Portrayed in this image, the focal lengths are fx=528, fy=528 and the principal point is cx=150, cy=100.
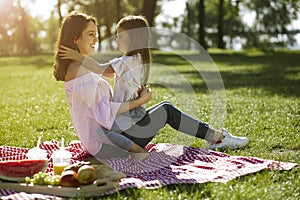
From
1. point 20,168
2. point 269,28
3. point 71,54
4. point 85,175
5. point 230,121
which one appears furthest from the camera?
point 269,28

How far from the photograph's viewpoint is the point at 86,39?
16.8ft

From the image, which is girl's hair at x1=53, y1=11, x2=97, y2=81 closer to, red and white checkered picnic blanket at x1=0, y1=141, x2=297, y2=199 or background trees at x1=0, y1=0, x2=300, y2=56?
red and white checkered picnic blanket at x1=0, y1=141, x2=297, y2=199

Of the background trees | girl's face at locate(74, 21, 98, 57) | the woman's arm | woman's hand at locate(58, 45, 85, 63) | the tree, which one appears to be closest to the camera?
woman's hand at locate(58, 45, 85, 63)

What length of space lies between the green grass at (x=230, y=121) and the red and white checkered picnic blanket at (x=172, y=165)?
145 mm

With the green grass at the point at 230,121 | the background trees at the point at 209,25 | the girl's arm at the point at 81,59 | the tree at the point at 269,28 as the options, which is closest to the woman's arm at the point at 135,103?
the girl's arm at the point at 81,59

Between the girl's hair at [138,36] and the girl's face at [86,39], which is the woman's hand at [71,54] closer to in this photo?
the girl's face at [86,39]

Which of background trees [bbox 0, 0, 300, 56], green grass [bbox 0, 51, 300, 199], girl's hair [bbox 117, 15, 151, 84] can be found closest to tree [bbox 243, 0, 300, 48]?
background trees [bbox 0, 0, 300, 56]

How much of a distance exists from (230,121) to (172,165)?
8.80ft

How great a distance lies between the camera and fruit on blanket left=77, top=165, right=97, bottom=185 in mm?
4027

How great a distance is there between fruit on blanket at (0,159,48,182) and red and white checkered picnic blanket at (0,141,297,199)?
176mm

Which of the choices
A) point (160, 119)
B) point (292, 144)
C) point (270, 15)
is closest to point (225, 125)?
point (292, 144)

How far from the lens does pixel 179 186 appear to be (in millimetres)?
4234

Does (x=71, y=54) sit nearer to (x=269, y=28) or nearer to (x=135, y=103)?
(x=135, y=103)

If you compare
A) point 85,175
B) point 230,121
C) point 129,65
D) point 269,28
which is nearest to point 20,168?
point 85,175
